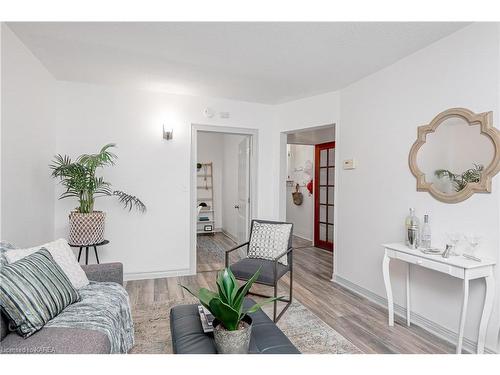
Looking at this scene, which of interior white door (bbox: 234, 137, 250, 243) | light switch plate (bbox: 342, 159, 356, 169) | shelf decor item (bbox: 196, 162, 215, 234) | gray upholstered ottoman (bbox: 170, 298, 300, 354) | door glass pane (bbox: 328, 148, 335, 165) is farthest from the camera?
shelf decor item (bbox: 196, 162, 215, 234)

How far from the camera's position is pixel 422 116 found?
8.36 ft

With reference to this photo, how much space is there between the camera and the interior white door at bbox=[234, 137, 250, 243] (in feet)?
14.9

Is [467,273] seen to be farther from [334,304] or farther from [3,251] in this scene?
[3,251]

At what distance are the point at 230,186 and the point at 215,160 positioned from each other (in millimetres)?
986

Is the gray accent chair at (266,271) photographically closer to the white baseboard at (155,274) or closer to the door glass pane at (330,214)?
the white baseboard at (155,274)

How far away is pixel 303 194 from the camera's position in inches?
253

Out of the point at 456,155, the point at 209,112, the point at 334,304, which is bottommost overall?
the point at 334,304

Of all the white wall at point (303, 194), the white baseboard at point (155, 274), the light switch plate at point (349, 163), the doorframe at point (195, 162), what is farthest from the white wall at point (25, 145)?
the white wall at point (303, 194)

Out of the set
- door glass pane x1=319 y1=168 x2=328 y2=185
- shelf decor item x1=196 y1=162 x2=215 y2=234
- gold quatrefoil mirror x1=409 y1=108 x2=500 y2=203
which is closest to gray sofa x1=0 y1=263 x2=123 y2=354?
gold quatrefoil mirror x1=409 y1=108 x2=500 y2=203

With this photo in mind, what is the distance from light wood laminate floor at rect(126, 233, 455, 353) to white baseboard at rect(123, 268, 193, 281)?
0.27 ft

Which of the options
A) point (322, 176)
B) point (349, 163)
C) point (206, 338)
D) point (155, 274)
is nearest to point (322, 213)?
point (322, 176)

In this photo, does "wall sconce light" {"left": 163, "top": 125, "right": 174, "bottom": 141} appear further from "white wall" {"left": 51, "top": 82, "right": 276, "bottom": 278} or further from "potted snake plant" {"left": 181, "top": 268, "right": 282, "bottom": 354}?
"potted snake plant" {"left": 181, "top": 268, "right": 282, "bottom": 354}

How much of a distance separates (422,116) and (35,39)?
3472 millimetres

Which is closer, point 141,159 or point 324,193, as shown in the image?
point 141,159
